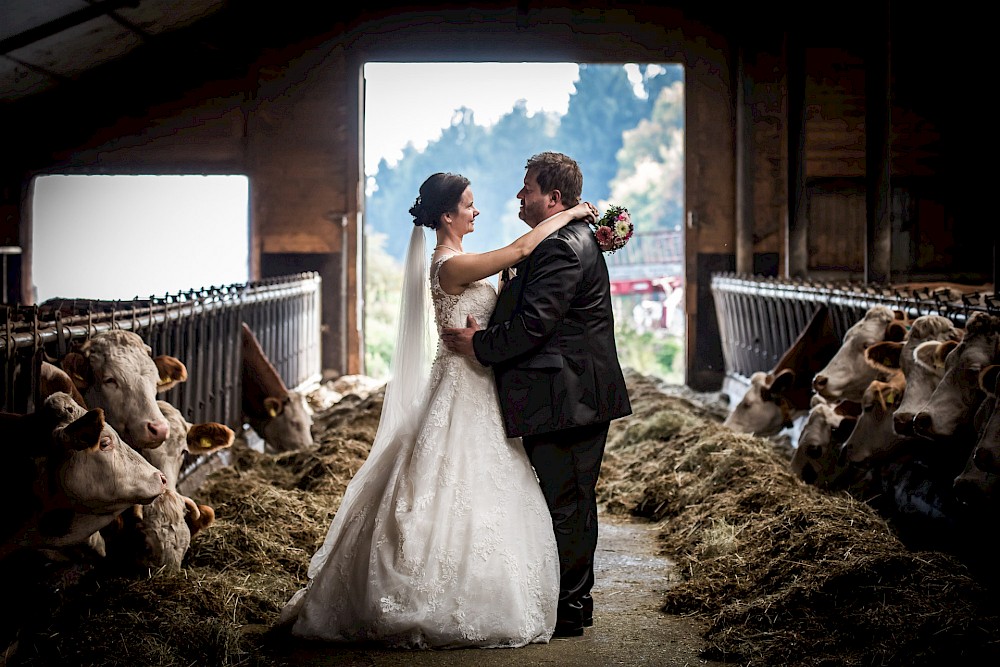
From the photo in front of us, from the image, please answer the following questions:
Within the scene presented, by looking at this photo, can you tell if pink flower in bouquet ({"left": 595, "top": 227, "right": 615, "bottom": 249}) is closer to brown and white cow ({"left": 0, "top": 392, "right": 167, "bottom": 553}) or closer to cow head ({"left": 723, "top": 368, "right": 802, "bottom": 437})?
brown and white cow ({"left": 0, "top": 392, "right": 167, "bottom": 553})

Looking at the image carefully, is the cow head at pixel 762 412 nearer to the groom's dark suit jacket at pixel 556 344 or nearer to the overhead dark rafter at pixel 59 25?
the groom's dark suit jacket at pixel 556 344

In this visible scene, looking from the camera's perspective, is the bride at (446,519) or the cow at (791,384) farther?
the cow at (791,384)

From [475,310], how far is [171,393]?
2159 millimetres

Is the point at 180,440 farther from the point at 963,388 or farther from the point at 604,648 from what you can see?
the point at 963,388

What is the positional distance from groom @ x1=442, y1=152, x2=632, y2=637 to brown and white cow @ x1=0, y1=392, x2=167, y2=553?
1.11 meters

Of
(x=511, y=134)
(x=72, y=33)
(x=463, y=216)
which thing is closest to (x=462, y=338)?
(x=463, y=216)

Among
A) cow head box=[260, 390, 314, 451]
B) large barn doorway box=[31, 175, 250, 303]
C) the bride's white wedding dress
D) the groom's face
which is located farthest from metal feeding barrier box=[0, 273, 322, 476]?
large barn doorway box=[31, 175, 250, 303]

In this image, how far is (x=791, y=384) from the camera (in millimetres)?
5840

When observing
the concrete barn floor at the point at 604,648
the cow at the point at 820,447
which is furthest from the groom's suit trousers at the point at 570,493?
the cow at the point at 820,447

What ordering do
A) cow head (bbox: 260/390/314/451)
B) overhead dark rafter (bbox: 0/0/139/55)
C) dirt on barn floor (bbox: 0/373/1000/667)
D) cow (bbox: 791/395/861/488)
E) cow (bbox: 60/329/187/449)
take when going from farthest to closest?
1. overhead dark rafter (bbox: 0/0/139/55)
2. cow head (bbox: 260/390/314/451)
3. cow (bbox: 791/395/861/488)
4. cow (bbox: 60/329/187/449)
5. dirt on barn floor (bbox: 0/373/1000/667)

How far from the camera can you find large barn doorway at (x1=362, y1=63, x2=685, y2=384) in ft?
126

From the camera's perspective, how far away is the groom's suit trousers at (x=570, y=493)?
342 cm

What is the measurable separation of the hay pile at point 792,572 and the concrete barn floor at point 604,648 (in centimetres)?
11

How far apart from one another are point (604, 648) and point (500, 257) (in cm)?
124
